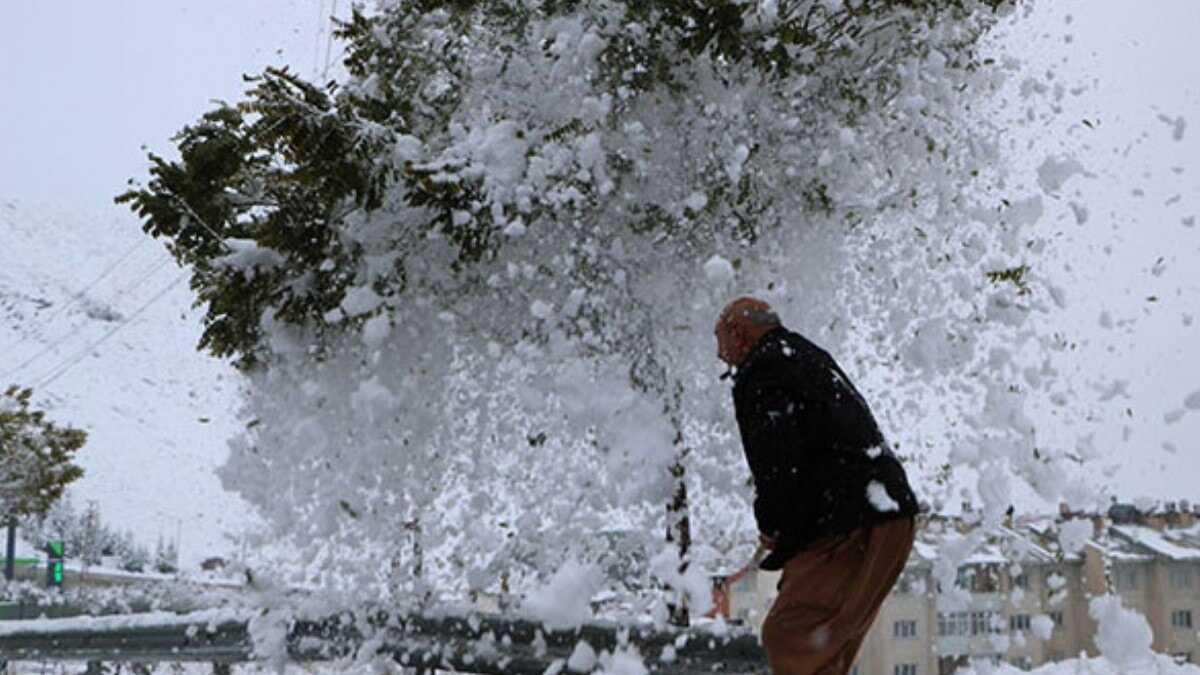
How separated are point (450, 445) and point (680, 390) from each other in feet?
4.09

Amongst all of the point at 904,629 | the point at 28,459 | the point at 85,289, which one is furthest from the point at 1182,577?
the point at 85,289

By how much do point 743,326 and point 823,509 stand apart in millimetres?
742

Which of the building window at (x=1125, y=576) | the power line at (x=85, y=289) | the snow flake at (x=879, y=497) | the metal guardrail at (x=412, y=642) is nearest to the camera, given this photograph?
the snow flake at (x=879, y=497)

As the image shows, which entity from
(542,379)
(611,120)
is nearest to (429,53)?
(611,120)

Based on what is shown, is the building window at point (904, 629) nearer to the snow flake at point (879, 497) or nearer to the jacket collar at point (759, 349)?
the snow flake at point (879, 497)

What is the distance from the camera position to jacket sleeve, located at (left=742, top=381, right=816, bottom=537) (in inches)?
133

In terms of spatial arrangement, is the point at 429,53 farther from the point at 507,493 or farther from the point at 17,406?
the point at 17,406

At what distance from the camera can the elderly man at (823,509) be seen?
11.0ft

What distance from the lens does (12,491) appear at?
2570cm

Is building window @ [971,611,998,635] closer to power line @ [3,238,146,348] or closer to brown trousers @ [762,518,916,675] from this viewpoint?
brown trousers @ [762,518,916,675]

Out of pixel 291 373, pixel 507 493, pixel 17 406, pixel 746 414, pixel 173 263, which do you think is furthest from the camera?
pixel 17 406

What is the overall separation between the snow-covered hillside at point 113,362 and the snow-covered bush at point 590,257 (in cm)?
4025

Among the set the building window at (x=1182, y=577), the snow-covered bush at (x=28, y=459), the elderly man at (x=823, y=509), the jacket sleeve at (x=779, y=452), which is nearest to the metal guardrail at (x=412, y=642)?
the elderly man at (x=823, y=509)

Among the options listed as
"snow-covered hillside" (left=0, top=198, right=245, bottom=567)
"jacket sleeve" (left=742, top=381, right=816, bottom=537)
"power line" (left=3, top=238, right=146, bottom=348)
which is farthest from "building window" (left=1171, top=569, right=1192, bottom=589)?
"power line" (left=3, top=238, right=146, bottom=348)
